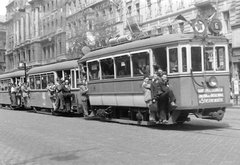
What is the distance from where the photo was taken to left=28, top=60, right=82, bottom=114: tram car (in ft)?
61.0

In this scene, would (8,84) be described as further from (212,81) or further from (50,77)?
(212,81)

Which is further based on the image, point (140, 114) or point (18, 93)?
point (18, 93)

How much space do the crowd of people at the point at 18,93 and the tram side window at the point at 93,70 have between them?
31.8 feet

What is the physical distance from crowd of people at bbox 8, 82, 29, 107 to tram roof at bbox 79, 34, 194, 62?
10120 mm

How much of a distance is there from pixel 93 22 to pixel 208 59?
2826 cm

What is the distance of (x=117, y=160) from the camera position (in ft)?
25.0

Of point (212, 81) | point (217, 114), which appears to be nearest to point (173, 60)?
point (212, 81)

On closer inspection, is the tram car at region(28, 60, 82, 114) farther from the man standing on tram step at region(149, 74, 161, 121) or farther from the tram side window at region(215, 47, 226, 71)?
the tram side window at region(215, 47, 226, 71)

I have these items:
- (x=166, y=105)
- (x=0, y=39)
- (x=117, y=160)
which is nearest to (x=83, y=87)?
(x=166, y=105)

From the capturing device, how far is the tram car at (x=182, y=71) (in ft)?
38.2

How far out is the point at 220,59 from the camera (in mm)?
12266

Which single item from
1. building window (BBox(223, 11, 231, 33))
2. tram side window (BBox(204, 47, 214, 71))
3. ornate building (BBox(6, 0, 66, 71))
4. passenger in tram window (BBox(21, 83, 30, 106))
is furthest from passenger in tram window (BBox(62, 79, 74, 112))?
ornate building (BBox(6, 0, 66, 71))

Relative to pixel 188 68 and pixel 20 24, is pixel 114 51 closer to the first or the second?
pixel 188 68

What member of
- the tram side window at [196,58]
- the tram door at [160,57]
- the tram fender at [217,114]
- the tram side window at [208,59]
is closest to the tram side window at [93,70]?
the tram door at [160,57]
